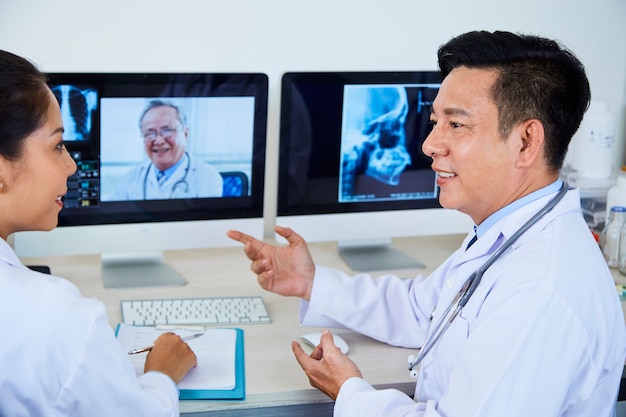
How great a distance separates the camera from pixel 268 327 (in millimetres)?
2064

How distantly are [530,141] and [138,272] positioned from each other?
1144 millimetres

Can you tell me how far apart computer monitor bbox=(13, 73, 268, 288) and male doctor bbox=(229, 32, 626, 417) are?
0.64m

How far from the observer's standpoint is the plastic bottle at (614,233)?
2492mm

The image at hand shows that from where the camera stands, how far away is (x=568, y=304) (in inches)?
57.4

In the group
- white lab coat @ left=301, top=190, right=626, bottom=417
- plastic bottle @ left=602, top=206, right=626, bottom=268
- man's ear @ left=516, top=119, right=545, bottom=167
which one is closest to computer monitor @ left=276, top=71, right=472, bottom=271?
plastic bottle @ left=602, top=206, right=626, bottom=268

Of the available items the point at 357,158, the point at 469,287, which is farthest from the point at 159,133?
the point at 469,287

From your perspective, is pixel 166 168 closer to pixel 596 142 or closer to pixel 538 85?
pixel 538 85

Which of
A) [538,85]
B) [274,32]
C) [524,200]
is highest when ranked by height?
[274,32]

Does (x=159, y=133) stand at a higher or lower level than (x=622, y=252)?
higher

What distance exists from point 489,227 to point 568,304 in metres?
0.32

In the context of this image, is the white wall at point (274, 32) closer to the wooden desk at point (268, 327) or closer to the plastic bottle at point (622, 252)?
the wooden desk at point (268, 327)

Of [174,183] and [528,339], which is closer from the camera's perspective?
[528,339]

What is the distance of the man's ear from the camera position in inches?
63.6

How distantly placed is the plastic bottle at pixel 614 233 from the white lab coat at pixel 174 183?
1.08 meters
